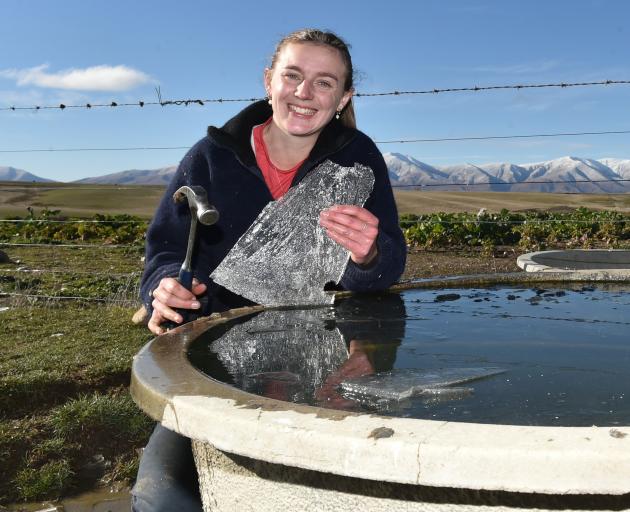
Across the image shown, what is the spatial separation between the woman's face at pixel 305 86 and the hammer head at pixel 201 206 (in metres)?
0.52

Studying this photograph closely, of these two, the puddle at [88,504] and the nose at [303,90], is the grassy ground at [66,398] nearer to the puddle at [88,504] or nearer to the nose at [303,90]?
the puddle at [88,504]

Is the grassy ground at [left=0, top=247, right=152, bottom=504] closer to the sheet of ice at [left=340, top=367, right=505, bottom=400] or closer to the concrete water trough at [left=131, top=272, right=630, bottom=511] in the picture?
the concrete water trough at [left=131, top=272, right=630, bottom=511]

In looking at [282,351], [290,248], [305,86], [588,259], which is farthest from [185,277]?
[588,259]

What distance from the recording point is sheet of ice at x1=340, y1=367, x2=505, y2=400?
140 centimetres

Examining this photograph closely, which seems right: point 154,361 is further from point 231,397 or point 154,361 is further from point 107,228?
point 107,228

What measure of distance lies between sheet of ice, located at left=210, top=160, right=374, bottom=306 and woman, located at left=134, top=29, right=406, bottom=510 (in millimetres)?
52

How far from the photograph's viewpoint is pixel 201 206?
184 centimetres

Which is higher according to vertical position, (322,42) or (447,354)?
(322,42)

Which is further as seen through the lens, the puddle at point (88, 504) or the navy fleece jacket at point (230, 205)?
the puddle at point (88, 504)

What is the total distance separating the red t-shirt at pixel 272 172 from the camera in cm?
252

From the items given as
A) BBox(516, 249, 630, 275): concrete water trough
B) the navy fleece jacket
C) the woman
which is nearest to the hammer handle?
the woman

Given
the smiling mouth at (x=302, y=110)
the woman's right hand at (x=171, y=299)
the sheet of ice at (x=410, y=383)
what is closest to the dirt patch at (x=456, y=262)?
the smiling mouth at (x=302, y=110)

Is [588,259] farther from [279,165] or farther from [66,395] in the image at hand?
[66,395]

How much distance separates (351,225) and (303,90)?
0.54 metres
